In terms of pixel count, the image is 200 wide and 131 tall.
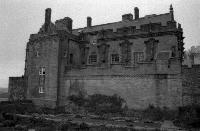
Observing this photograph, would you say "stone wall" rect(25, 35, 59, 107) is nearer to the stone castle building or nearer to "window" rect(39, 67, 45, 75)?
the stone castle building

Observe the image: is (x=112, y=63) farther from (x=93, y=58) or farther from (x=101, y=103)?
(x=93, y=58)

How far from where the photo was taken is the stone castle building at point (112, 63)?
24.8 metres

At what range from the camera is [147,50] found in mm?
33125

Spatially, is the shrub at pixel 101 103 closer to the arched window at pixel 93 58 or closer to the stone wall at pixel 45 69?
the stone wall at pixel 45 69

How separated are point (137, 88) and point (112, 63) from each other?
4489 mm

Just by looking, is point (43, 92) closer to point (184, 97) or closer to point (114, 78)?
point (114, 78)

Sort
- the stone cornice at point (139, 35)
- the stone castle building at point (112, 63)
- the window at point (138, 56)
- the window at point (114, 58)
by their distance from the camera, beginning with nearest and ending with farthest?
the stone castle building at point (112, 63) < the stone cornice at point (139, 35) < the window at point (138, 56) < the window at point (114, 58)

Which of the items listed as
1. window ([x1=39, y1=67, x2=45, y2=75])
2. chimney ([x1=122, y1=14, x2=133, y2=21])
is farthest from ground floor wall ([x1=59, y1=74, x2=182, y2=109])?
chimney ([x1=122, y1=14, x2=133, y2=21])

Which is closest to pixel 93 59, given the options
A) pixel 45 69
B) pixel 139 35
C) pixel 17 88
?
pixel 45 69

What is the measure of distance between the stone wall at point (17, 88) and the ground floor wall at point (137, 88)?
33.8 feet

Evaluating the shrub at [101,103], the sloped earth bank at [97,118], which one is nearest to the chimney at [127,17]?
the shrub at [101,103]

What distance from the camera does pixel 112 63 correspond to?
2811cm

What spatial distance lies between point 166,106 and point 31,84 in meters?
20.7

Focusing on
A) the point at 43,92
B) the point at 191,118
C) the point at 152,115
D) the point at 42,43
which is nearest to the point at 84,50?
the point at 42,43
